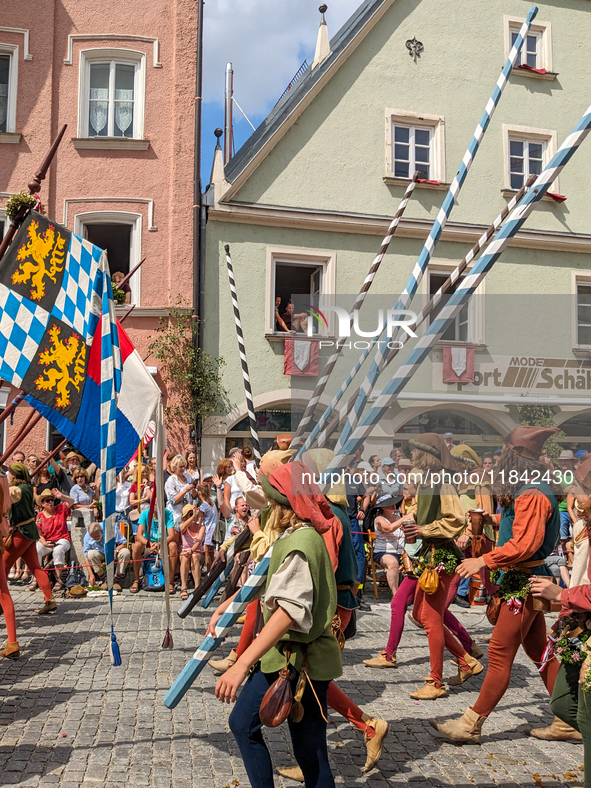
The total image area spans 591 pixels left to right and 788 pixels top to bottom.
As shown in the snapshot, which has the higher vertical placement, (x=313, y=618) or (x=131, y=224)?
(x=131, y=224)

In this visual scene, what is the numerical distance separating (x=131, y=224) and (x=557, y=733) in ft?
42.4

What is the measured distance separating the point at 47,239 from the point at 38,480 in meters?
7.20

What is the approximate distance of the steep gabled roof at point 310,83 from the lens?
636 inches

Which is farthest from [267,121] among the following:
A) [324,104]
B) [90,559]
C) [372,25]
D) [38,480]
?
[90,559]

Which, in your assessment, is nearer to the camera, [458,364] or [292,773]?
[292,773]

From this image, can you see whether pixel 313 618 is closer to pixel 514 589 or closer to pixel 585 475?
pixel 585 475

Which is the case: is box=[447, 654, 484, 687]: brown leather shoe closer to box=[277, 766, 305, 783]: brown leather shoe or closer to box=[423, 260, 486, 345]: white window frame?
box=[277, 766, 305, 783]: brown leather shoe

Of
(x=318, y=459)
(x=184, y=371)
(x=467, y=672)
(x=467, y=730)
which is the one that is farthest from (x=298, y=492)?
(x=184, y=371)

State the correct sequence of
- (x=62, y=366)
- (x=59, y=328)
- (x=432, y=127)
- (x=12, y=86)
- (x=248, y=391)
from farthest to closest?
(x=432, y=127) → (x=12, y=86) → (x=248, y=391) → (x=59, y=328) → (x=62, y=366)

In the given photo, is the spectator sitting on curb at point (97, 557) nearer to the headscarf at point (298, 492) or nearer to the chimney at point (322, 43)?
the headscarf at point (298, 492)

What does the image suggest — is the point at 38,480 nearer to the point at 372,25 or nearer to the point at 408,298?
the point at 408,298

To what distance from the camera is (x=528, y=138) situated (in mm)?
17922

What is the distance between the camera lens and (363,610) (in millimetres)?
9789

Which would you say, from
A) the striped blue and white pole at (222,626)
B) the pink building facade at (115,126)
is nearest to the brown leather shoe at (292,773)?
the striped blue and white pole at (222,626)
